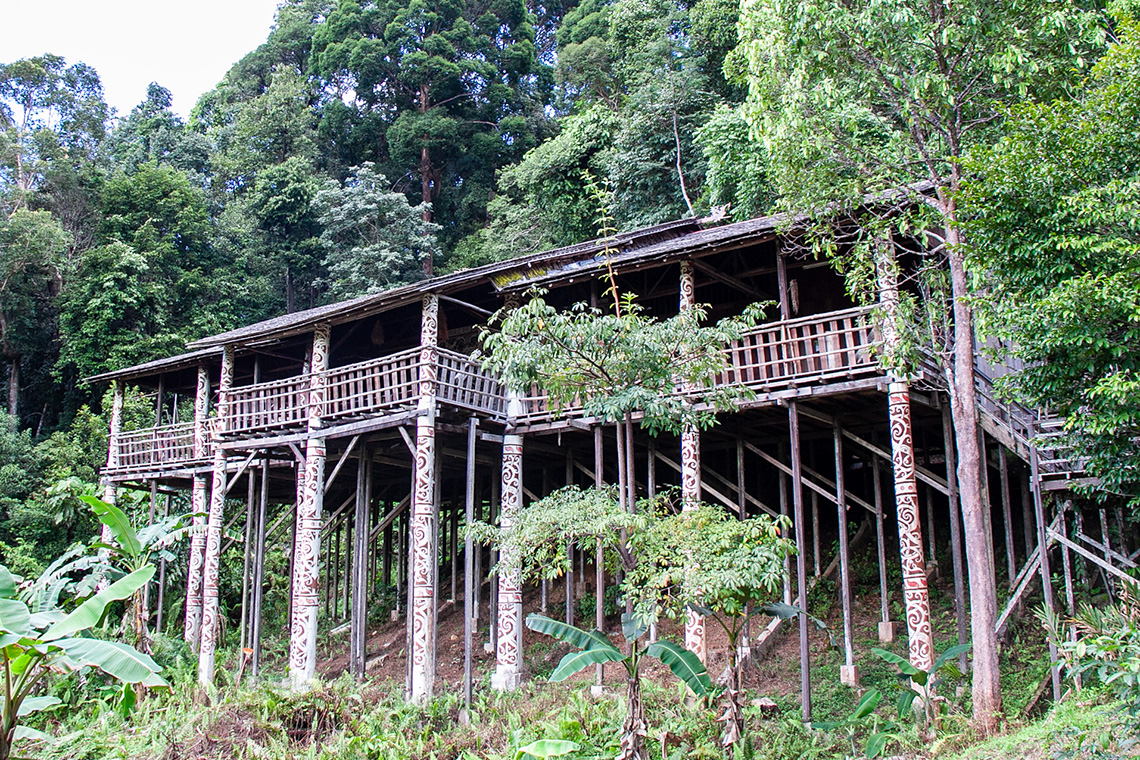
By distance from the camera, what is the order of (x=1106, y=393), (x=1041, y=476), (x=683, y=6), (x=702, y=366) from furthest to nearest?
(x=683, y=6), (x=1041, y=476), (x=702, y=366), (x=1106, y=393)

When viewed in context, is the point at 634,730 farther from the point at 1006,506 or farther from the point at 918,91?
the point at 918,91

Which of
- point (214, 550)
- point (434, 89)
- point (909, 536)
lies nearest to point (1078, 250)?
point (909, 536)

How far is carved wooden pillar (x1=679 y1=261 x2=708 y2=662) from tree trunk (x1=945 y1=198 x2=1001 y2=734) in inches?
131

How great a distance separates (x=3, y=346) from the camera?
100 feet

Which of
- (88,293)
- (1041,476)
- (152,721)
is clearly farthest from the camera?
(88,293)

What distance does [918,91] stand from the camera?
37.3 ft

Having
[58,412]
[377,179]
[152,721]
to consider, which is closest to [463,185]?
[377,179]

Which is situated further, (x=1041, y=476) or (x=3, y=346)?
(x=3, y=346)

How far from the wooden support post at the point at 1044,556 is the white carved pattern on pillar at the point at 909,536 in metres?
1.34

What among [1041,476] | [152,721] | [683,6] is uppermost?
[683,6]

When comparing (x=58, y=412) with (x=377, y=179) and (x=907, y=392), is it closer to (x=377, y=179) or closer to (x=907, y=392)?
(x=377, y=179)

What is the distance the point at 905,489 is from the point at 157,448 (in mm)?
15586

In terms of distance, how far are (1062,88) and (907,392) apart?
418cm

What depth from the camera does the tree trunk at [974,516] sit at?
10055mm
